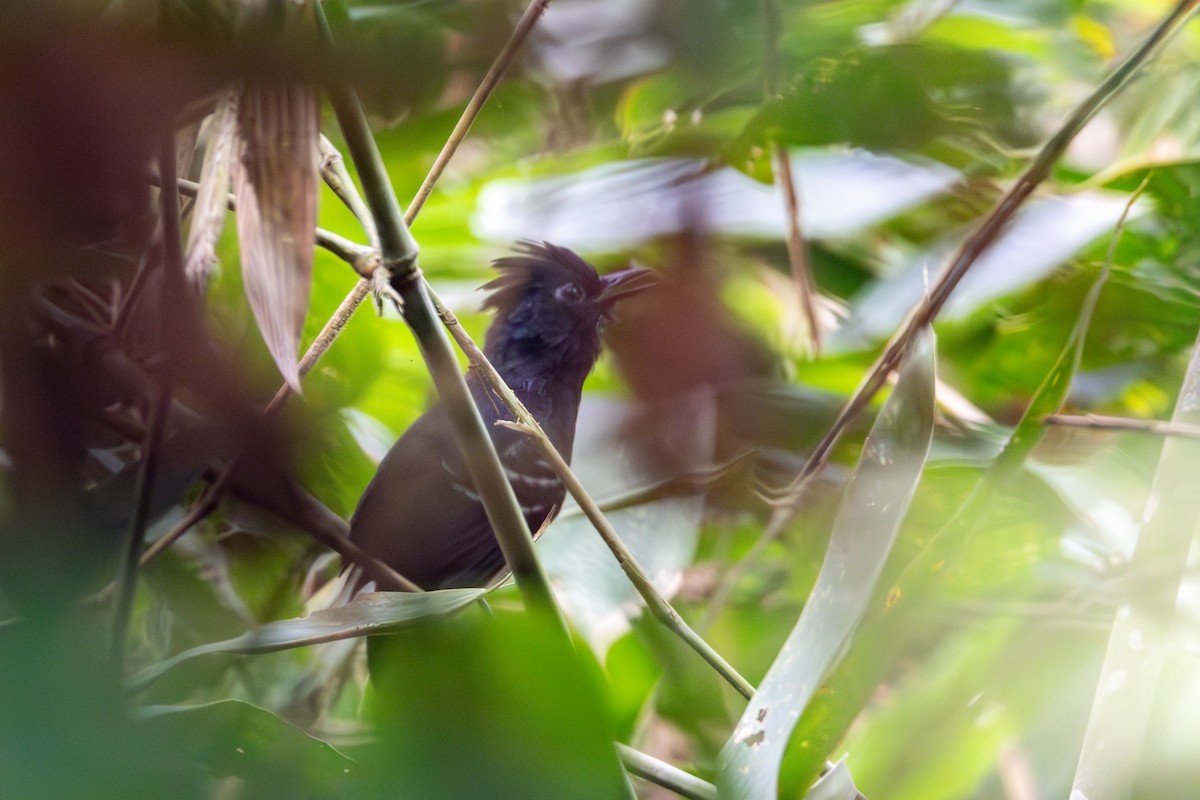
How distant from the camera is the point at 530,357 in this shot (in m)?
Result: 0.59

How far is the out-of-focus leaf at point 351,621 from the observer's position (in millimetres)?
344

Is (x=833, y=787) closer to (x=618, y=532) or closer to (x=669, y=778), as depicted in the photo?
(x=669, y=778)

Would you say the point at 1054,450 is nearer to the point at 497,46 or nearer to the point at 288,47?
the point at 497,46

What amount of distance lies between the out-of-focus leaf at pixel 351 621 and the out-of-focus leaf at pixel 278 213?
101 mm

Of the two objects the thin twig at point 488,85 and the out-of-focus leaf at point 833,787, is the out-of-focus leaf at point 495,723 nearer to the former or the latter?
the out-of-focus leaf at point 833,787

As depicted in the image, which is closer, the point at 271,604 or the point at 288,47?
the point at 288,47

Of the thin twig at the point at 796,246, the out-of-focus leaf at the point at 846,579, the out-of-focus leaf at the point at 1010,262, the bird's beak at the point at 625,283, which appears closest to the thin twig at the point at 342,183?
the bird's beak at the point at 625,283

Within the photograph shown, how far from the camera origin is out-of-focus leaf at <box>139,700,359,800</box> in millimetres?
271

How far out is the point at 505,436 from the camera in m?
0.51

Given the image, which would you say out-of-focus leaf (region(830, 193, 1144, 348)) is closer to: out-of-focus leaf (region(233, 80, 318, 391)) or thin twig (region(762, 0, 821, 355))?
thin twig (region(762, 0, 821, 355))

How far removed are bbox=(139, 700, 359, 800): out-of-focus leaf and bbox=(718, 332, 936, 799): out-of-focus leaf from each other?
0.58 ft

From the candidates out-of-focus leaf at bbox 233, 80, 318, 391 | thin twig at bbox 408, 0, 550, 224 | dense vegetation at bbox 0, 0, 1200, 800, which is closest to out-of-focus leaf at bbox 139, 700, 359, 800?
dense vegetation at bbox 0, 0, 1200, 800

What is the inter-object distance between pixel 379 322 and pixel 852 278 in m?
0.55

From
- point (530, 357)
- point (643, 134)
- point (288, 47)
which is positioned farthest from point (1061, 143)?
point (288, 47)
